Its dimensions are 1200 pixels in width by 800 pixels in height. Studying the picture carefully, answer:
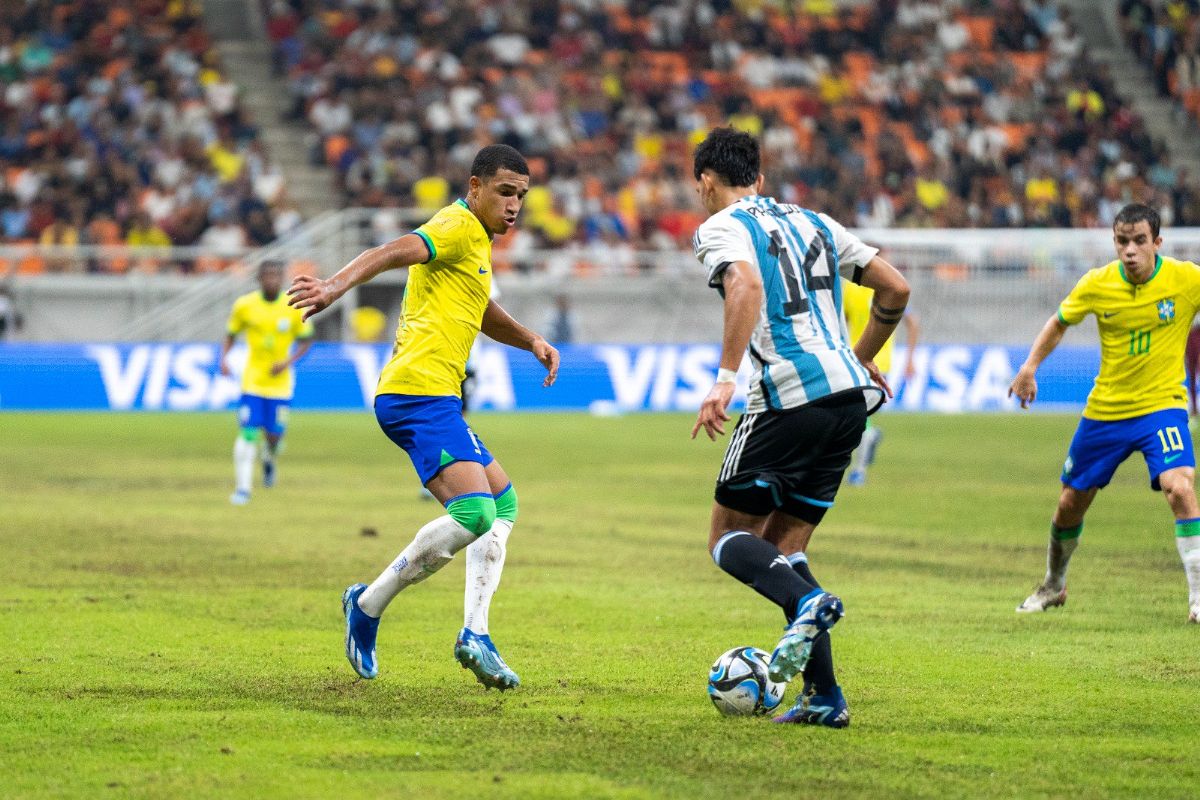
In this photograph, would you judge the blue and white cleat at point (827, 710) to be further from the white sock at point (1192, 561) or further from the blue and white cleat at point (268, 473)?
the blue and white cleat at point (268, 473)

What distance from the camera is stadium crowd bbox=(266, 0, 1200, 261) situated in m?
33.8

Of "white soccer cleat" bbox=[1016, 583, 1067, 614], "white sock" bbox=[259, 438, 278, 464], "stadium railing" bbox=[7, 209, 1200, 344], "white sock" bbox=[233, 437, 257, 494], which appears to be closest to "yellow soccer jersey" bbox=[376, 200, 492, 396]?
"white soccer cleat" bbox=[1016, 583, 1067, 614]

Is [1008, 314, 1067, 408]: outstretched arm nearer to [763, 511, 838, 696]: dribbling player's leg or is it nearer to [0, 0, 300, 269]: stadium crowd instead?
[763, 511, 838, 696]: dribbling player's leg

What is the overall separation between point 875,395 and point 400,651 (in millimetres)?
2868

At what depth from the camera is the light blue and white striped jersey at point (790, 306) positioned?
6539 mm

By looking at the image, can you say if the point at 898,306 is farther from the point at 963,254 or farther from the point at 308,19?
the point at 308,19

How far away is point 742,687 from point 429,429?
1.73m

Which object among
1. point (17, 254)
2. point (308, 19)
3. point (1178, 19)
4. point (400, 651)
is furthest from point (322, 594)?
point (1178, 19)

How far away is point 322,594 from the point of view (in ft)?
34.4

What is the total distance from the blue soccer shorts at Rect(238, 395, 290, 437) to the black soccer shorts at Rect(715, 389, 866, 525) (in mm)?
11191

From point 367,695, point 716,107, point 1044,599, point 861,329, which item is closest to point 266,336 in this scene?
point 861,329

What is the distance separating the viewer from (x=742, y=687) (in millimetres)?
6754

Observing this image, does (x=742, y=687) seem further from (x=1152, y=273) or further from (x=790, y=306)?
(x=1152, y=273)

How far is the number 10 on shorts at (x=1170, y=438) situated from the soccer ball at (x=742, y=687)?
11.9 feet
